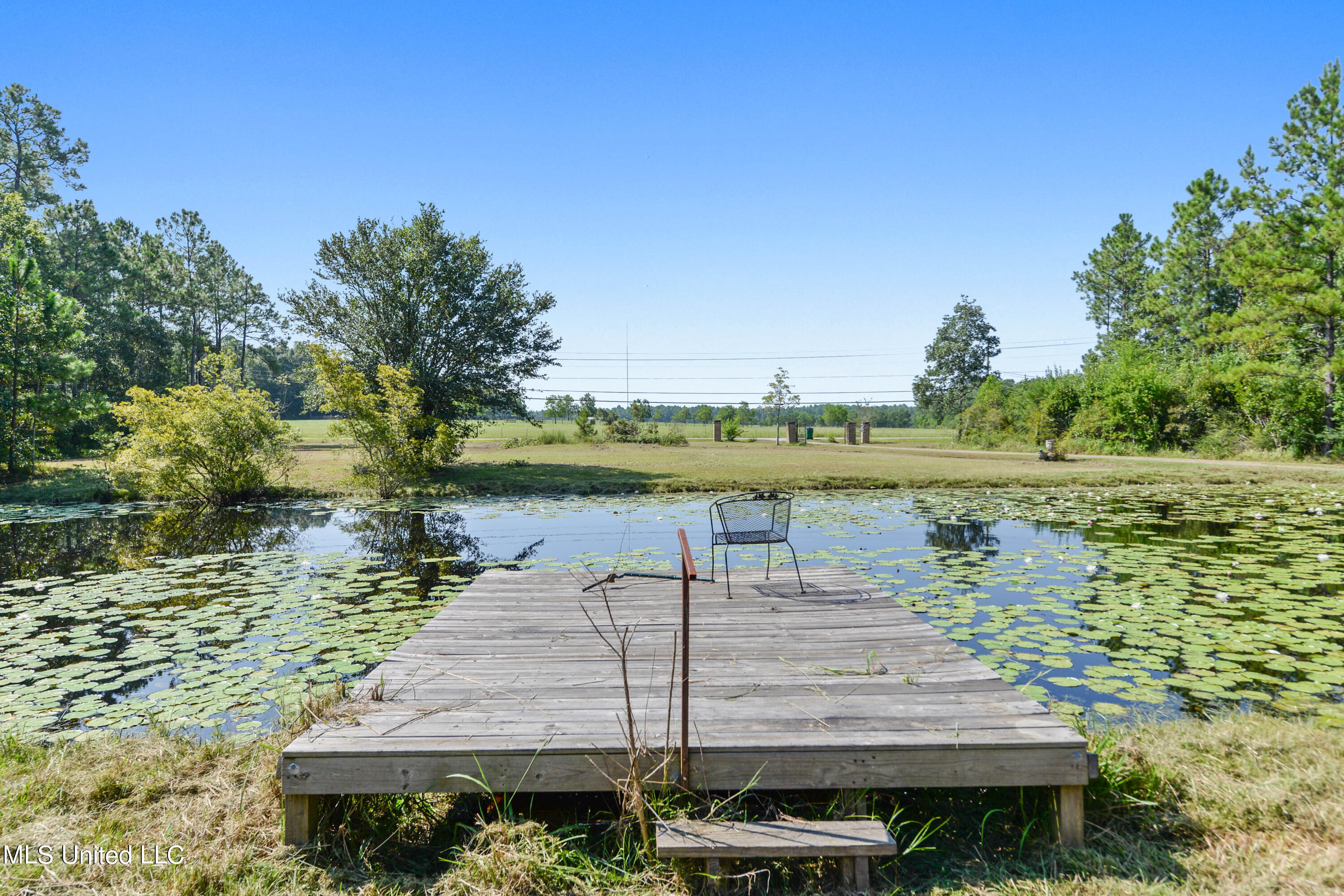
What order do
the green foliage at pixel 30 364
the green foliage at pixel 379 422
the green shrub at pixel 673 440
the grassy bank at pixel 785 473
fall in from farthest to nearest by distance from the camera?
the green shrub at pixel 673 440 < the green foliage at pixel 30 364 < the grassy bank at pixel 785 473 < the green foliage at pixel 379 422

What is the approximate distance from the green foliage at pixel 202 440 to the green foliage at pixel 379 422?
1309mm

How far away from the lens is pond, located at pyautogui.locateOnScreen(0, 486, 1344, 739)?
3918mm

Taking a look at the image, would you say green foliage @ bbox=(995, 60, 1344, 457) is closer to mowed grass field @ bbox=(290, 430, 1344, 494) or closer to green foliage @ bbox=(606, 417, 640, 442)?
mowed grass field @ bbox=(290, 430, 1344, 494)

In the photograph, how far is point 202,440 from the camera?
42.2 feet

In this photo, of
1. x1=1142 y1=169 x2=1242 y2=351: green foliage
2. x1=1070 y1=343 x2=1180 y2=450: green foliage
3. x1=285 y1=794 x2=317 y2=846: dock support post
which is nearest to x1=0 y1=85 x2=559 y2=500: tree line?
x1=285 y1=794 x2=317 y2=846: dock support post

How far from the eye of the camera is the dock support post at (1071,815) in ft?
7.91

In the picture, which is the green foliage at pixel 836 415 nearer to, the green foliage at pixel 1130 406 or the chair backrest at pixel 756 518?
the green foliage at pixel 1130 406

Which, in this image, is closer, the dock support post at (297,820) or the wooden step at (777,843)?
the wooden step at (777,843)

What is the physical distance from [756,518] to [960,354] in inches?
1879

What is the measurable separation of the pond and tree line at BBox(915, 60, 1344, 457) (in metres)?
10.2

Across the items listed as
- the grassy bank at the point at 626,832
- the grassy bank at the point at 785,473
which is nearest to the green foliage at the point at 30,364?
the grassy bank at the point at 785,473

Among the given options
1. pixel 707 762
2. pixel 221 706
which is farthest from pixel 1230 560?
pixel 221 706

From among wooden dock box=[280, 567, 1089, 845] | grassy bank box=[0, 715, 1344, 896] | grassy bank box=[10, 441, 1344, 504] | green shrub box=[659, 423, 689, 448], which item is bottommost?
grassy bank box=[0, 715, 1344, 896]

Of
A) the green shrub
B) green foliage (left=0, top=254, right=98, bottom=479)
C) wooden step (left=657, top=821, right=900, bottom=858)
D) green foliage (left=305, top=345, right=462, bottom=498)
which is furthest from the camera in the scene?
the green shrub
